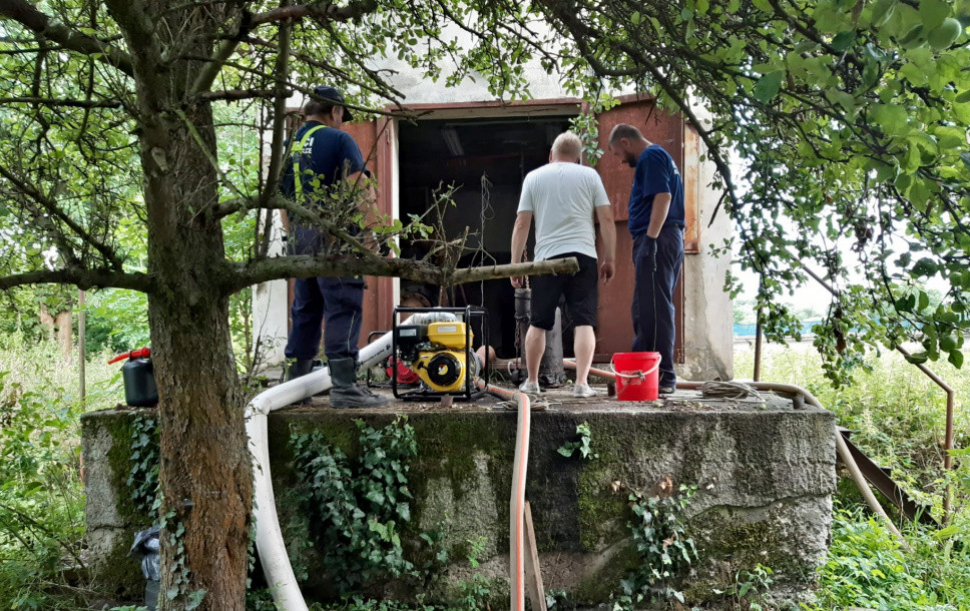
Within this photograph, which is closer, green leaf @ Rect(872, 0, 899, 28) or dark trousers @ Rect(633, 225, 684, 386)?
green leaf @ Rect(872, 0, 899, 28)

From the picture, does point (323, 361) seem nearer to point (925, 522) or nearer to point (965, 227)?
point (965, 227)

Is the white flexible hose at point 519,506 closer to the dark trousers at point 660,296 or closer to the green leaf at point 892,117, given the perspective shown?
the dark trousers at point 660,296

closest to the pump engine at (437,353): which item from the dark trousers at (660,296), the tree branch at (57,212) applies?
the dark trousers at (660,296)

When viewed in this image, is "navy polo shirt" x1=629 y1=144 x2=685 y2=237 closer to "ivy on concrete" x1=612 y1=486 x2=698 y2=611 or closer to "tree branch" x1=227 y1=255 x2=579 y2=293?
"ivy on concrete" x1=612 y1=486 x2=698 y2=611

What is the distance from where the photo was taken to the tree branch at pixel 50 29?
78.7 inches

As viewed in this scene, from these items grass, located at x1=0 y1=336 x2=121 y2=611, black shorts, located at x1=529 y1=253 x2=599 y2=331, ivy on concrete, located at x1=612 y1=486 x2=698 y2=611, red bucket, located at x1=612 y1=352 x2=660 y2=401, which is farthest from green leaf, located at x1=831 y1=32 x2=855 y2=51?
grass, located at x1=0 y1=336 x2=121 y2=611

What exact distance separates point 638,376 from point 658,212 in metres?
1.14

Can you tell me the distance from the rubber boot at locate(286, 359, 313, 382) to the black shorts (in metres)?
1.55

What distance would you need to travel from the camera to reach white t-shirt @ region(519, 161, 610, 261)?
4523mm

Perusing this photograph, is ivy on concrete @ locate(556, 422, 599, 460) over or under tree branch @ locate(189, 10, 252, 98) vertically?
under

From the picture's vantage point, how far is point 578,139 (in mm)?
4824

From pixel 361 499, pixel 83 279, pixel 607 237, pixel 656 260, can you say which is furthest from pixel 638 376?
pixel 83 279

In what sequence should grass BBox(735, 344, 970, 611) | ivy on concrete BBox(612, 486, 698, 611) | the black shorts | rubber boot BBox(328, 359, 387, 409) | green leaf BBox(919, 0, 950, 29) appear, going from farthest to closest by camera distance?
the black shorts < rubber boot BBox(328, 359, 387, 409) < grass BBox(735, 344, 970, 611) < ivy on concrete BBox(612, 486, 698, 611) < green leaf BBox(919, 0, 950, 29)

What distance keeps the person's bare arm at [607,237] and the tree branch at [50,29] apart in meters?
3.17
